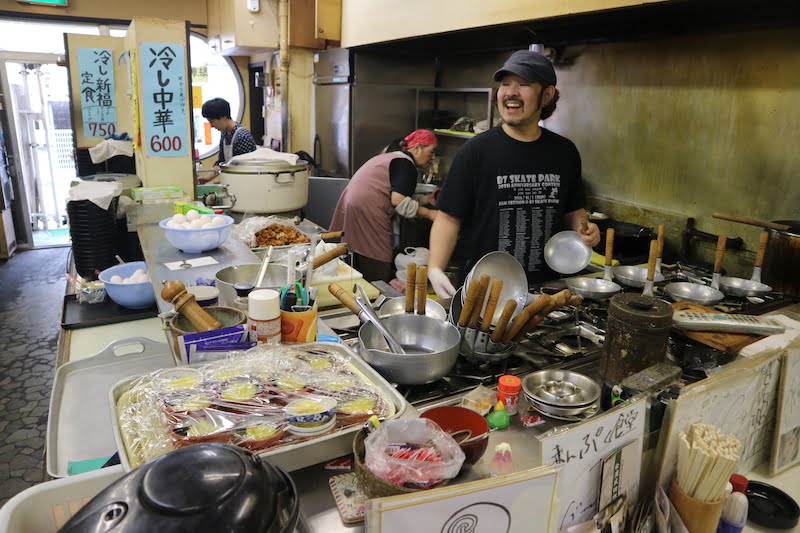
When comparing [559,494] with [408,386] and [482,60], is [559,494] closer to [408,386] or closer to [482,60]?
[408,386]

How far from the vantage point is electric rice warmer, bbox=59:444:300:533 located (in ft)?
1.83

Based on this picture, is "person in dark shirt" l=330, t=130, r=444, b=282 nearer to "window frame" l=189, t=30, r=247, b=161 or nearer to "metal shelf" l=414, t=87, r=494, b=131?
"metal shelf" l=414, t=87, r=494, b=131

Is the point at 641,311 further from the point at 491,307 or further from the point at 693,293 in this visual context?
the point at 693,293

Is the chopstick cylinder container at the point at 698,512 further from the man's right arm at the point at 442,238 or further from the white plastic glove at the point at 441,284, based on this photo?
the man's right arm at the point at 442,238

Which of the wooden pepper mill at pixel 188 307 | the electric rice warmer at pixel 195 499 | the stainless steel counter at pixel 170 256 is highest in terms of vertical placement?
the electric rice warmer at pixel 195 499

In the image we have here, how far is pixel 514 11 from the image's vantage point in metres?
2.74

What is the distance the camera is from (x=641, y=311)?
1273mm

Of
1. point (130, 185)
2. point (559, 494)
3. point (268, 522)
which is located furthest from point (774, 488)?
point (130, 185)

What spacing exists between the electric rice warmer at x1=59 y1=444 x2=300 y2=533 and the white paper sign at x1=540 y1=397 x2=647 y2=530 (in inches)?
17.9

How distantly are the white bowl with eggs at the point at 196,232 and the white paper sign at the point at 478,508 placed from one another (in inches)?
73.0

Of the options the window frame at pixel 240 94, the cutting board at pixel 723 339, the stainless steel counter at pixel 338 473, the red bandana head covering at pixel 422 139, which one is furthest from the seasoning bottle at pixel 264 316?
the window frame at pixel 240 94

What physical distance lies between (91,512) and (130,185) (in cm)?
322

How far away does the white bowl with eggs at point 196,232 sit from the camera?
7.55ft

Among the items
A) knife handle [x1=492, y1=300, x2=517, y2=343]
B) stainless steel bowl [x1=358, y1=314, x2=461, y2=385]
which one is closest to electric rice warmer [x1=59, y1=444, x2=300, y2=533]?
stainless steel bowl [x1=358, y1=314, x2=461, y2=385]
